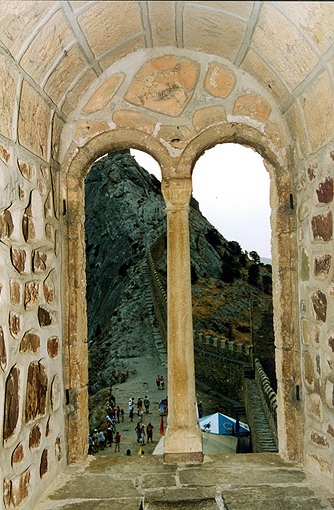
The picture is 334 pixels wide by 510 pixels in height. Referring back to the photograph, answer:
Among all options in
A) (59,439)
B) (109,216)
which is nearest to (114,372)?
(59,439)

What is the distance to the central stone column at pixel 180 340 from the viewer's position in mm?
2889

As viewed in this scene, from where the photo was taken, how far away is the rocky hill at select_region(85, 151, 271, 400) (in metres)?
27.2

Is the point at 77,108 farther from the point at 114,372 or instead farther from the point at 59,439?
the point at 114,372

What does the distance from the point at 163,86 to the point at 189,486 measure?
2517mm

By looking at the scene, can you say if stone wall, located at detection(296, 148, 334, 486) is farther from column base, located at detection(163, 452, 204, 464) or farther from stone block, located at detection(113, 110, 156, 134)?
stone block, located at detection(113, 110, 156, 134)

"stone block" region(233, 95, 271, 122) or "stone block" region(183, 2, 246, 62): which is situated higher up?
"stone block" region(183, 2, 246, 62)

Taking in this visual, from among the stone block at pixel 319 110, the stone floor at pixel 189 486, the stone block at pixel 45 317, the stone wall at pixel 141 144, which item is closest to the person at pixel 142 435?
the stone floor at pixel 189 486

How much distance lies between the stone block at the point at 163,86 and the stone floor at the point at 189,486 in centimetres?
232

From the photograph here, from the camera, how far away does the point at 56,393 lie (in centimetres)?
275

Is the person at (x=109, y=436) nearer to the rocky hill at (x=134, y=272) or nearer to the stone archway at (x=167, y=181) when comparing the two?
the rocky hill at (x=134, y=272)

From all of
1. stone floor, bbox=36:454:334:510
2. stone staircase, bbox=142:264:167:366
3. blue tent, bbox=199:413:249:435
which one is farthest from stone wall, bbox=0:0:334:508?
stone staircase, bbox=142:264:167:366

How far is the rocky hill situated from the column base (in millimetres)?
17538

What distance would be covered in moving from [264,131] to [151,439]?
1226 centimetres

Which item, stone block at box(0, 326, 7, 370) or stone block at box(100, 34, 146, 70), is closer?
stone block at box(0, 326, 7, 370)
